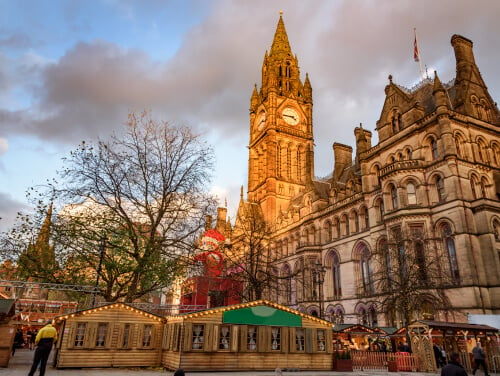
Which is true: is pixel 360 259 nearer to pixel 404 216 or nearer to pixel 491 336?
pixel 404 216

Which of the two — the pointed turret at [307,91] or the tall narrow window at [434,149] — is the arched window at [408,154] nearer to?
the tall narrow window at [434,149]

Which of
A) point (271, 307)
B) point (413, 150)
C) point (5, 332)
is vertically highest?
point (413, 150)

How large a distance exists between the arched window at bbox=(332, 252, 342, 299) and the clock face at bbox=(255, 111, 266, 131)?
4101cm

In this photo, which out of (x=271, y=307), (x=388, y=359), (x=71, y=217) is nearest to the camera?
(x=271, y=307)

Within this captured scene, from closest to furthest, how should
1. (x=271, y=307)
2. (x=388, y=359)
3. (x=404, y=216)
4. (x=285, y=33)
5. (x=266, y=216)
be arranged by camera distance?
(x=271, y=307)
(x=388, y=359)
(x=404, y=216)
(x=266, y=216)
(x=285, y=33)

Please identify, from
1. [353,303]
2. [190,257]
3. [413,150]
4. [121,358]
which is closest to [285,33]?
[413,150]

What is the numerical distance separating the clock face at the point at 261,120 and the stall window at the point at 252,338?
6074cm

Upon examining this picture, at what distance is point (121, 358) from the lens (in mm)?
17109

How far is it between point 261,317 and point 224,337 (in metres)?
2.03

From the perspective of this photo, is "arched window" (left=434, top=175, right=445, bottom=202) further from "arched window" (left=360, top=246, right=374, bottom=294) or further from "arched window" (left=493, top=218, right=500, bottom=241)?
"arched window" (left=360, top=246, right=374, bottom=294)

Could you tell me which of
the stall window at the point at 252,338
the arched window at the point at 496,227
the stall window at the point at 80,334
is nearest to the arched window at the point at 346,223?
the arched window at the point at 496,227

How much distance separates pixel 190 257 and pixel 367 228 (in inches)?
755

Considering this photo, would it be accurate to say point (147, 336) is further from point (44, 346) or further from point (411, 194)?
point (411, 194)

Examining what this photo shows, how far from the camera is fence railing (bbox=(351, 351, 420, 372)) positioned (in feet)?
63.6
